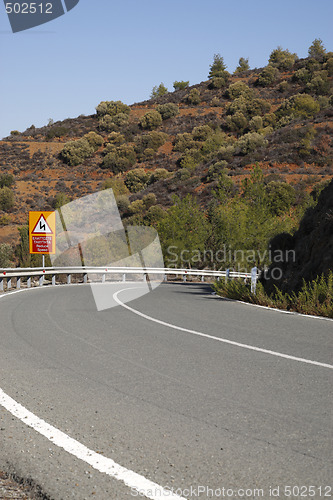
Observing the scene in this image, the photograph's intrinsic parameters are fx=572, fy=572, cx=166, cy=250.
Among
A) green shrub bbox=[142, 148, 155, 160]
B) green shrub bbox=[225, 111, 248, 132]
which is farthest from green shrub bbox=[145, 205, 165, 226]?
green shrub bbox=[225, 111, 248, 132]

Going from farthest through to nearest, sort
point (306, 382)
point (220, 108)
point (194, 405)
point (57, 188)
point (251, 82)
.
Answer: point (251, 82), point (220, 108), point (57, 188), point (306, 382), point (194, 405)

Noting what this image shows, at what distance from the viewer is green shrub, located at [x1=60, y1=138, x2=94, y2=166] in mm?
97625

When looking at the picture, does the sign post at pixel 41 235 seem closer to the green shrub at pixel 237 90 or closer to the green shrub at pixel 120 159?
the green shrub at pixel 120 159

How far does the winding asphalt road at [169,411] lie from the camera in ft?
12.4

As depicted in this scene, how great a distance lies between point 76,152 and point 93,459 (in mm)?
96873

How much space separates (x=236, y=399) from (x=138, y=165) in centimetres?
9187

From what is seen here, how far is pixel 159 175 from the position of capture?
84750 millimetres

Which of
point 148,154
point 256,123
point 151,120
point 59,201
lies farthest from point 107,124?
point 59,201

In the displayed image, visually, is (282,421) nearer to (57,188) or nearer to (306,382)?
(306,382)

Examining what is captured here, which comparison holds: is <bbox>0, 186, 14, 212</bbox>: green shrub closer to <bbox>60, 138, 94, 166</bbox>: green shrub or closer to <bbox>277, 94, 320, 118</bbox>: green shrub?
<bbox>60, 138, 94, 166</bbox>: green shrub

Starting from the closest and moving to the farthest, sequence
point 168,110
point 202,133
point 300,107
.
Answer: point 300,107 → point 202,133 → point 168,110

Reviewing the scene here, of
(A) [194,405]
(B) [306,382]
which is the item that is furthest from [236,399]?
(B) [306,382]

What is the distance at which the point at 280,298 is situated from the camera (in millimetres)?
16594

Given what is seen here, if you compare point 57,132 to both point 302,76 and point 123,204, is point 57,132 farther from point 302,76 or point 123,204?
point 302,76
